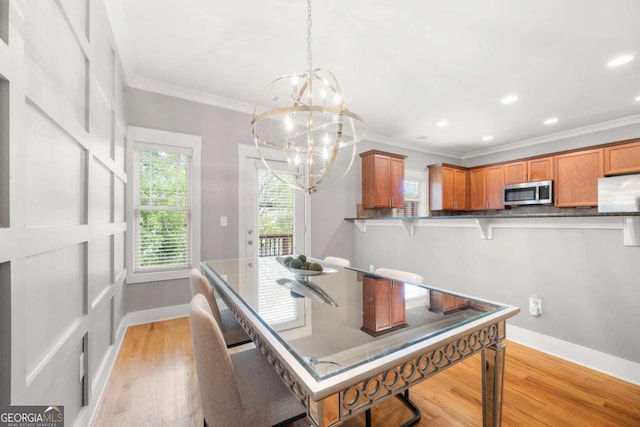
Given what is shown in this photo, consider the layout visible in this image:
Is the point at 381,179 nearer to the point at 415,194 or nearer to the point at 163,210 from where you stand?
the point at 415,194

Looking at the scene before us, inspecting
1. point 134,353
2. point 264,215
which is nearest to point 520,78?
point 264,215

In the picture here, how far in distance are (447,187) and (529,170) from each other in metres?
1.38

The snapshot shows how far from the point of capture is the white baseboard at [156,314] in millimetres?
2893

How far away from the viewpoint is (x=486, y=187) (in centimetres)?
555

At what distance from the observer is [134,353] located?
2.29 m

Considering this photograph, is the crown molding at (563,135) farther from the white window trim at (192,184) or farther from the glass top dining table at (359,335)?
the white window trim at (192,184)

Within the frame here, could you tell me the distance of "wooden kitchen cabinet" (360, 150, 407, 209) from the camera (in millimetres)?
4438

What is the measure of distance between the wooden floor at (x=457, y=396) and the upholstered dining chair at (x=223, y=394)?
27cm

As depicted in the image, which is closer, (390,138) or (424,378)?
(424,378)

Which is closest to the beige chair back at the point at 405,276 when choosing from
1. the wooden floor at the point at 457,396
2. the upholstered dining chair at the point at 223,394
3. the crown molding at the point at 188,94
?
the wooden floor at the point at 457,396

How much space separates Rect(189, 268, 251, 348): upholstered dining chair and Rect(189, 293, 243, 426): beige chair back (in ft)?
1.76

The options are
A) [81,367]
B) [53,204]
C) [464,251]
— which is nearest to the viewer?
[53,204]

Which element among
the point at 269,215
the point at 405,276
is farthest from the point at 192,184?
the point at 405,276

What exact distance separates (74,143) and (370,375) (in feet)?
5.37
